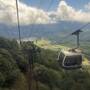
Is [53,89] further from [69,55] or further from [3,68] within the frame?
[69,55]

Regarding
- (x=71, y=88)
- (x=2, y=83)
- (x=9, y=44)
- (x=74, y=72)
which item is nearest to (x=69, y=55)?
(x=2, y=83)

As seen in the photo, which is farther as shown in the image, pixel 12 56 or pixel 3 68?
pixel 12 56

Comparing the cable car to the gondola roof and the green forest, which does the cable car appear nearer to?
the gondola roof

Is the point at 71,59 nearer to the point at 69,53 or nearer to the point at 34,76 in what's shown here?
the point at 69,53

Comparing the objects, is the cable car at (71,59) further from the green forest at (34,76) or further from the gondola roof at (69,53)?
the green forest at (34,76)

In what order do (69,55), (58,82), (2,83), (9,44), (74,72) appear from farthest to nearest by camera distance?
(9,44) → (74,72) → (58,82) → (2,83) → (69,55)

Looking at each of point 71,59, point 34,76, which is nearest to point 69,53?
point 71,59

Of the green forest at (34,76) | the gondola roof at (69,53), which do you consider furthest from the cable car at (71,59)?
the green forest at (34,76)

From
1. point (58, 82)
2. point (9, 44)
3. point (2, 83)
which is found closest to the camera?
point (2, 83)

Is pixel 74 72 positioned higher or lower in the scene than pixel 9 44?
lower

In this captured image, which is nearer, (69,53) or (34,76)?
(69,53)
